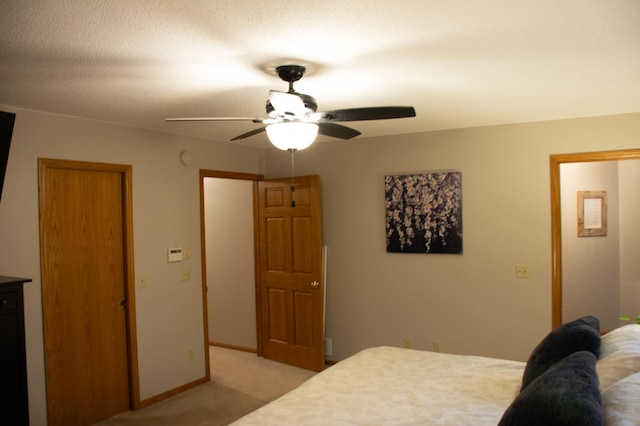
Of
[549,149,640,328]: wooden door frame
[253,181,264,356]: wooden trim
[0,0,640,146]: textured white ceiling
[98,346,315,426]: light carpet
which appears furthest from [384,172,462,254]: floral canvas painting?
[98,346,315,426]: light carpet

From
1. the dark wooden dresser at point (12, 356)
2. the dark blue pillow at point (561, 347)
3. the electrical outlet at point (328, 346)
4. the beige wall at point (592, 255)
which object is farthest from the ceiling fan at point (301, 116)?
the beige wall at point (592, 255)

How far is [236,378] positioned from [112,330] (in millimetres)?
1380

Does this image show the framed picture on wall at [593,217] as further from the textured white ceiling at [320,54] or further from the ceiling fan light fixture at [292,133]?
the ceiling fan light fixture at [292,133]

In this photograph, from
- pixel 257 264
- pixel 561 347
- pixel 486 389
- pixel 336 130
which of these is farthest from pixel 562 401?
pixel 257 264

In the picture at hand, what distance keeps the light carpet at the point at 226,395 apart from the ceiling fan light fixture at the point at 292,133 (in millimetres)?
2385

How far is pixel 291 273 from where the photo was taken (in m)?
4.68

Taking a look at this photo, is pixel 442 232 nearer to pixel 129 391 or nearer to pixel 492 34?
pixel 492 34

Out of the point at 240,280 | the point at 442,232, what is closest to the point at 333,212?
the point at 442,232

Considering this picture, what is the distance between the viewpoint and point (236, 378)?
437cm

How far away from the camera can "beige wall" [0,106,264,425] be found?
9.80ft

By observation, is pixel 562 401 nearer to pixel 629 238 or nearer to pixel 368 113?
pixel 368 113

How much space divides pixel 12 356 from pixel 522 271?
3819 millimetres

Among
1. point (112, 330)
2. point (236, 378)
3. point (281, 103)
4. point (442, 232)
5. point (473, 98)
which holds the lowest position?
point (236, 378)

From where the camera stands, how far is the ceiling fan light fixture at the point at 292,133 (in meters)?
2.21
